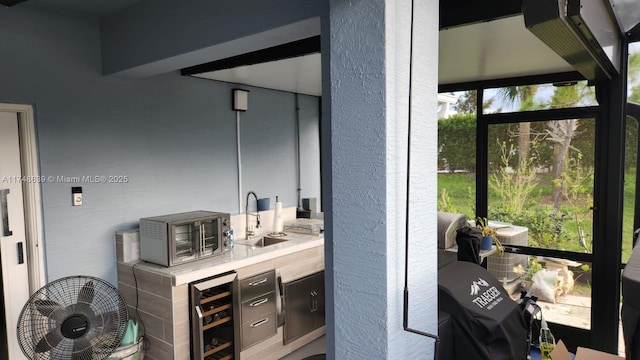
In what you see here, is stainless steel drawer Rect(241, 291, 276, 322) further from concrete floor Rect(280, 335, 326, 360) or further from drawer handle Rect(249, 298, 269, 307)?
concrete floor Rect(280, 335, 326, 360)

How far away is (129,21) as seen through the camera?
8.27ft

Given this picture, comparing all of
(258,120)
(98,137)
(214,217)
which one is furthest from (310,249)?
(98,137)

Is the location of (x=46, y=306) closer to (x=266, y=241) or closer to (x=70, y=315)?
(x=70, y=315)

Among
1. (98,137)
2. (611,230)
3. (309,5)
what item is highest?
(309,5)

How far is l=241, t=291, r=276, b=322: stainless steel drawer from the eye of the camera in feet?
9.34

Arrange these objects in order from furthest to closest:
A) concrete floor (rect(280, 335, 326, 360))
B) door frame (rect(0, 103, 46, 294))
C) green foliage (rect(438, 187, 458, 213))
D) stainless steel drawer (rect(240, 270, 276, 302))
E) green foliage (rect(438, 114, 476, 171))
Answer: green foliage (rect(438, 187, 458, 213))
green foliage (rect(438, 114, 476, 171))
concrete floor (rect(280, 335, 326, 360))
stainless steel drawer (rect(240, 270, 276, 302))
door frame (rect(0, 103, 46, 294))

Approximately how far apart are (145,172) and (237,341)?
140cm

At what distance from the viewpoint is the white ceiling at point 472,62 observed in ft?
7.32

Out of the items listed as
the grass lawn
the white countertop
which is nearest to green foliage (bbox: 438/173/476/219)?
the grass lawn

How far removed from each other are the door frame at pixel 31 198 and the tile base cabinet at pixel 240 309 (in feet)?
1.62

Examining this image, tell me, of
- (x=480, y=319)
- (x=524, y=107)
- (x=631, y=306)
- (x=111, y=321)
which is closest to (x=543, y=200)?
(x=524, y=107)

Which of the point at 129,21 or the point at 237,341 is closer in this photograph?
the point at 129,21

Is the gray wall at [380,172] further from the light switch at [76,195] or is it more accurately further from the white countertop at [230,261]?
the light switch at [76,195]

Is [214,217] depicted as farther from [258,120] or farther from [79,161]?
[258,120]
